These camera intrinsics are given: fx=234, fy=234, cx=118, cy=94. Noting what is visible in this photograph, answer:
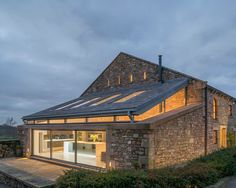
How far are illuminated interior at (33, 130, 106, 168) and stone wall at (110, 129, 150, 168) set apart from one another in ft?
3.01

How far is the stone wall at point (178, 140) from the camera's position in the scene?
9.37m

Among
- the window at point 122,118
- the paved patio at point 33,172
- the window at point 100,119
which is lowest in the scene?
the paved patio at point 33,172

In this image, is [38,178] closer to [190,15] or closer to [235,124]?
[190,15]

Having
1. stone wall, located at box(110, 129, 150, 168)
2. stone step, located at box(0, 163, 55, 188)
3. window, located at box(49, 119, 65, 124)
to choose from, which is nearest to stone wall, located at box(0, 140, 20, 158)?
stone step, located at box(0, 163, 55, 188)

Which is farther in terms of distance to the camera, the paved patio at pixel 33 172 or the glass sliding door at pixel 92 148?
the glass sliding door at pixel 92 148

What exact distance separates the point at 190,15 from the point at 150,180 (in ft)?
35.1

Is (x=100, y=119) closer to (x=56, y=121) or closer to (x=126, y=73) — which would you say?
(x=56, y=121)

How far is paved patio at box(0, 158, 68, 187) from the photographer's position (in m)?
9.68

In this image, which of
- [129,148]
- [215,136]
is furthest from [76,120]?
[215,136]

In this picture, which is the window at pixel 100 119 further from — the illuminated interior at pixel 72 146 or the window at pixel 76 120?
the illuminated interior at pixel 72 146

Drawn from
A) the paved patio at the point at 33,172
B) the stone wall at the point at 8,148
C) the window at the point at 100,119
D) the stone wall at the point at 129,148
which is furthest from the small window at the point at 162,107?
the stone wall at the point at 8,148

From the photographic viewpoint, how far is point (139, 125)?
920cm

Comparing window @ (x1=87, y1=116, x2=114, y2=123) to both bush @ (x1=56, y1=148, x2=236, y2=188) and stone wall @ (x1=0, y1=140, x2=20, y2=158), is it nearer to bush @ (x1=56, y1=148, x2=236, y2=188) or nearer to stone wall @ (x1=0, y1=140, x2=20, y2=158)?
bush @ (x1=56, y1=148, x2=236, y2=188)

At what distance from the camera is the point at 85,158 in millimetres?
12258
